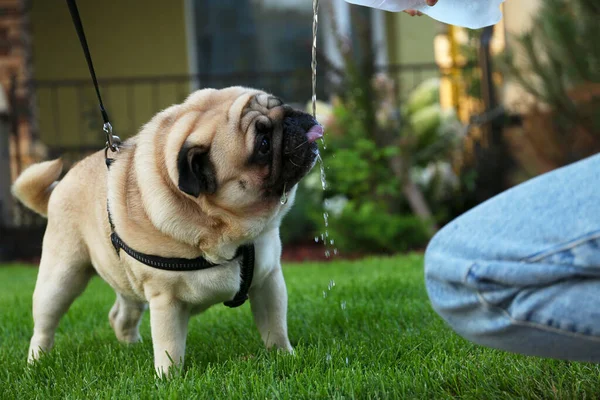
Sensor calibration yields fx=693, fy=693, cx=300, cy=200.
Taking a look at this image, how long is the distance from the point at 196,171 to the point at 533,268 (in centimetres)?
133

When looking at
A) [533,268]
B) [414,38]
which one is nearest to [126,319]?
[533,268]

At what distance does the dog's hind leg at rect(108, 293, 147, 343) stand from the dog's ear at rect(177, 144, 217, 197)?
1078mm

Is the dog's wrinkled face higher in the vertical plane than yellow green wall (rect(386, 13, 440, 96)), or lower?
lower

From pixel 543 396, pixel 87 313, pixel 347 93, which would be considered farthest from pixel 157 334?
pixel 347 93

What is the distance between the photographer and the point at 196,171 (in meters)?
2.39

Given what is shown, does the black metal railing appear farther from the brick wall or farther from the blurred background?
the brick wall

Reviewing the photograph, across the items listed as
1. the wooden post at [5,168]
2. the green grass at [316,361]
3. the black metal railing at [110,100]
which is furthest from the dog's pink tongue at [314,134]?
the wooden post at [5,168]

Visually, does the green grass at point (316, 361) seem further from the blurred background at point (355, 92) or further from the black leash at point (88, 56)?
the blurred background at point (355, 92)

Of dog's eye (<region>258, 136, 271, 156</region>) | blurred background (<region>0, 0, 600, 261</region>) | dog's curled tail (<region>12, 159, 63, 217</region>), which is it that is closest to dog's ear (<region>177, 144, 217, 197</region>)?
dog's eye (<region>258, 136, 271, 156</region>)

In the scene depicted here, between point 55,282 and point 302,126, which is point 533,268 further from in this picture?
point 55,282

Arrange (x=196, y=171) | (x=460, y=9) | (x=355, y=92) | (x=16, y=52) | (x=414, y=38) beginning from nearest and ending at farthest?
(x=196, y=171) → (x=460, y=9) → (x=355, y=92) → (x=16, y=52) → (x=414, y=38)

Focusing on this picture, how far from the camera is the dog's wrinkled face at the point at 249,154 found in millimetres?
2447

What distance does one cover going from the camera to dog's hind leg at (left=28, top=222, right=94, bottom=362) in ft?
9.72

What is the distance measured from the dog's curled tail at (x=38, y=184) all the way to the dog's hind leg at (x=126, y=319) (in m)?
0.59
